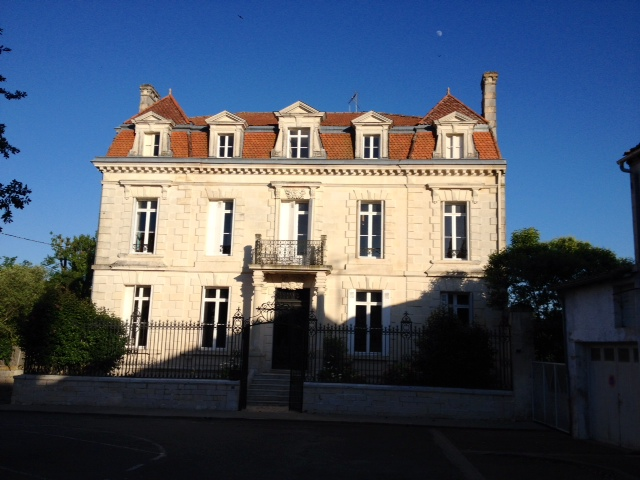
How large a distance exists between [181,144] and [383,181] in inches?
335

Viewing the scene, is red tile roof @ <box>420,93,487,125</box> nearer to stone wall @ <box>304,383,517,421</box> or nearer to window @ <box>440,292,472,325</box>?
window @ <box>440,292,472,325</box>

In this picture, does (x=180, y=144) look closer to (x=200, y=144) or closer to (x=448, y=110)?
(x=200, y=144)

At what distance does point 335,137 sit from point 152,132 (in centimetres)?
762

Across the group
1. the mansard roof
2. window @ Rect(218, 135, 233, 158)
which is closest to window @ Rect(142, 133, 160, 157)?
the mansard roof

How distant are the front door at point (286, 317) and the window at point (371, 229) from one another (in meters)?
2.87

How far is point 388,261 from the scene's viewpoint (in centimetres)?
2197

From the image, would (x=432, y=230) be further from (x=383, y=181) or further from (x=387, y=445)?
→ (x=387, y=445)

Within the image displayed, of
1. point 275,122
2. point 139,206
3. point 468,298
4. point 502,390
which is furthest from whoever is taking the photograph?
point 275,122

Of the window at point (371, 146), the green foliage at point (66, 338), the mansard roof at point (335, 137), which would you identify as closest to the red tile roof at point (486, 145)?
the mansard roof at point (335, 137)

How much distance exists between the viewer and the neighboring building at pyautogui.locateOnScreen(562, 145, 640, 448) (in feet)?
39.4

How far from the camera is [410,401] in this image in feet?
54.5

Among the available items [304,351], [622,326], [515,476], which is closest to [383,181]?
[304,351]

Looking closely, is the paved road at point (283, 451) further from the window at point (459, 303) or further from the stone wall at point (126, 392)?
the window at point (459, 303)

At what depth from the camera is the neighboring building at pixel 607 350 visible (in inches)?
472
